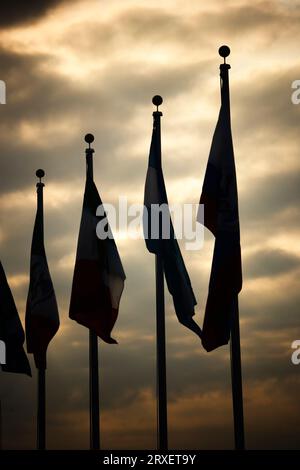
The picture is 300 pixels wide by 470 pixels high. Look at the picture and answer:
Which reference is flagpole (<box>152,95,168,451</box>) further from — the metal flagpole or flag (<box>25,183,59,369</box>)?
the metal flagpole

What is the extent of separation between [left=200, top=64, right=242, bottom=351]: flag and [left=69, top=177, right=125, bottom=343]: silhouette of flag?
444 centimetres

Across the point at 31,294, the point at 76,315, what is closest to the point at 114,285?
the point at 76,315

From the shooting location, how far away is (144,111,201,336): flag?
31.7 metres

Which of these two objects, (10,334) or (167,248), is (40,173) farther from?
(167,248)

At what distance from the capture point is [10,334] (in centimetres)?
3716

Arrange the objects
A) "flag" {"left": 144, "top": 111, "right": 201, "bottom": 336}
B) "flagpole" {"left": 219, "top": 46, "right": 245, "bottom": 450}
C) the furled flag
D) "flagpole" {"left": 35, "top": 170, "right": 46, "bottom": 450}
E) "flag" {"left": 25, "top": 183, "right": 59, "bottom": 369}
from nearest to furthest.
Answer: "flagpole" {"left": 219, "top": 46, "right": 245, "bottom": 450}, "flag" {"left": 144, "top": 111, "right": 201, "bottom": 336}, "flag" {"left": 25, "top": 183, "right": 59, "bottom": 369}, the furled flag, "flagpole" {"left": 35, "top": 170, "right": 46, "bottom": 450}

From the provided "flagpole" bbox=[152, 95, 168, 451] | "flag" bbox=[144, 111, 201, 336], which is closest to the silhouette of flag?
"flagpole" bbox=[152, 95, 168, 451]

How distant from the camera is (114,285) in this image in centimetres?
3347

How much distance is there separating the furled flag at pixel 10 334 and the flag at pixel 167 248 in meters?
6.95

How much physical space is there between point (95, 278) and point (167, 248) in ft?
8.79

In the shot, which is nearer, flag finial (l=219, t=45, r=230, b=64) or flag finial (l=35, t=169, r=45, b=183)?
flag finial (l=219, t=45, r=230, b=64)

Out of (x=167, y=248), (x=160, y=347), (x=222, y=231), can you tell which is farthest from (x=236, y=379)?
(x=167, y=248)

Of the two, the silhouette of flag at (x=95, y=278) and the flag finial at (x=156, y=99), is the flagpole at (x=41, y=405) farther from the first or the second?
the flag finial at (x=156, y=99)
